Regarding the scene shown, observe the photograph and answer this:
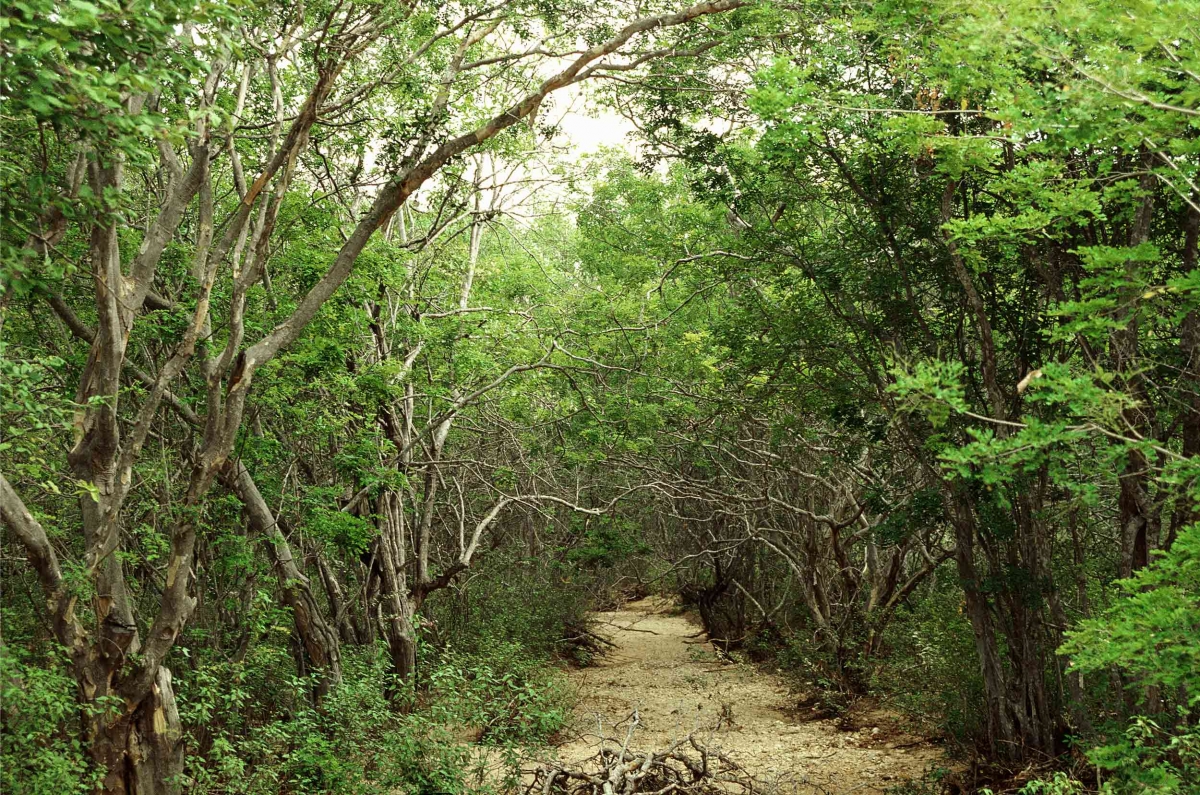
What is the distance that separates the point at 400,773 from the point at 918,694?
624 centimetres

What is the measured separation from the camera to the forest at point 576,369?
4.67 m

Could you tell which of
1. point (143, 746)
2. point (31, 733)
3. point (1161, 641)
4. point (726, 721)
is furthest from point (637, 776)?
point (1161, 641)

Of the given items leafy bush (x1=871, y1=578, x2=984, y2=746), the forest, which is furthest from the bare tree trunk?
leafy bush (x1=871, y1=578, x2=984, y2=746)

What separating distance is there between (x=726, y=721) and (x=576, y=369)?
543cm

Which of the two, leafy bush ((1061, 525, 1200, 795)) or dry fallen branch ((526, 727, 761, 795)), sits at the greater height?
leafy bush ((1061, 525, 1200, 795))

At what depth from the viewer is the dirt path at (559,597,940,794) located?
9.49 metres

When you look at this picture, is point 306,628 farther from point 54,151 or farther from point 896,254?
point 896,254

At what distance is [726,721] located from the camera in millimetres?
11758

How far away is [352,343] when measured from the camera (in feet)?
31.2

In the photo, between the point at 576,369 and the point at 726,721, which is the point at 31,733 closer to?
the point at 576,369

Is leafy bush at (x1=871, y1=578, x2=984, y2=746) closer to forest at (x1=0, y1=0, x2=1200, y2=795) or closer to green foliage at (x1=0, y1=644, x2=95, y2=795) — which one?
forest at (x1=0, y1=0, x2=1200, y2=795)

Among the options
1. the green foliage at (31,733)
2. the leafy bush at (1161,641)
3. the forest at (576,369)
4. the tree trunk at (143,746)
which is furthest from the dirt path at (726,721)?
the green foliage at (31,733)

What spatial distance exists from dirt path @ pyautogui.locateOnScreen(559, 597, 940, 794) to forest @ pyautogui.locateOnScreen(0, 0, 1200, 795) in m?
0.12

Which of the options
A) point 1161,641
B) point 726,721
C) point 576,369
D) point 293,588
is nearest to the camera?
point 1161,641
